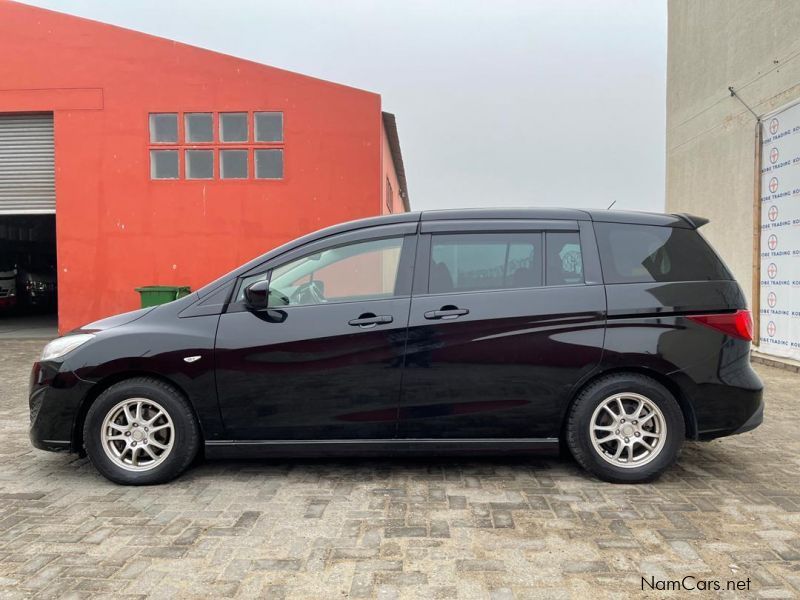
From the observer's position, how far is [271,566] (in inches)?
105

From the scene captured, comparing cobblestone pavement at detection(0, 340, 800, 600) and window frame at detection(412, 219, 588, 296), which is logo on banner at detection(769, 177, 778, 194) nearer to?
cobblestone pavement at detection(0, 340, 800, 600)

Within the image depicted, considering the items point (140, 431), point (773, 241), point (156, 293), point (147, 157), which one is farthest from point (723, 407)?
point (147, 157)

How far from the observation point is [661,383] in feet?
12.3

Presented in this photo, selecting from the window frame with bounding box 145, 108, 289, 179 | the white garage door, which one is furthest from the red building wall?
the white garage door

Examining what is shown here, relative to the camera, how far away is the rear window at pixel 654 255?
379 centimetres

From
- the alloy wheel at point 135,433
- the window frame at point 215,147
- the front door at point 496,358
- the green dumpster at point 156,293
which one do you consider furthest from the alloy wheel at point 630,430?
the window frame at point 215,147

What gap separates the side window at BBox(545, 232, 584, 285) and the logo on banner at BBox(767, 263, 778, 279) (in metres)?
6.72

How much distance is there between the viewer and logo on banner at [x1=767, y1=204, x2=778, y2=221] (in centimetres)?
881

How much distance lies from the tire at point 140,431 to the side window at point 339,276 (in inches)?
32.6

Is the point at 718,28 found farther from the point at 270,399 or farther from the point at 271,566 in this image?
the point at 271,566

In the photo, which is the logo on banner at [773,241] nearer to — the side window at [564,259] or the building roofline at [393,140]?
the side window at [564,259]

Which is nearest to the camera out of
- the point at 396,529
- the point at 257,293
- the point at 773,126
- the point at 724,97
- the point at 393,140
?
the point at 396,529

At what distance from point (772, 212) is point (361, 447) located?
8.30 meters

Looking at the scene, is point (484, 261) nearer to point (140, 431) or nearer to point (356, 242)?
point (356, 242)
